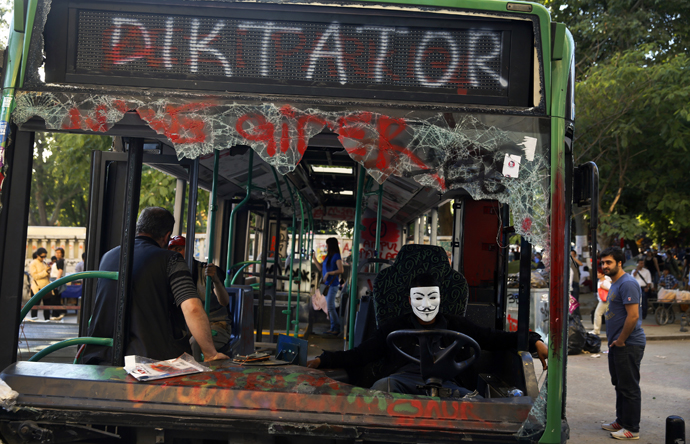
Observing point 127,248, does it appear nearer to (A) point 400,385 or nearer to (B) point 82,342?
(B) point 82,342

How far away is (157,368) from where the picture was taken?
2.84 metres

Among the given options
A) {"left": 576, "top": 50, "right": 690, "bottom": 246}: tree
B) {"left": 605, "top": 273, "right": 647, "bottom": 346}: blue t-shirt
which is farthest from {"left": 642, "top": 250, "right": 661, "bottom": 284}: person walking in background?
{"left": 605, "top": 273, "right": 647, "bottom": 346}: blue t-shirt

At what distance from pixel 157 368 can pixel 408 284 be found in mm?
2266

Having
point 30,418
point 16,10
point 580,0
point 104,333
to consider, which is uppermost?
point 580,0

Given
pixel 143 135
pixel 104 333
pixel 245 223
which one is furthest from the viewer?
pixel 245 223

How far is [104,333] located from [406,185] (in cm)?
417

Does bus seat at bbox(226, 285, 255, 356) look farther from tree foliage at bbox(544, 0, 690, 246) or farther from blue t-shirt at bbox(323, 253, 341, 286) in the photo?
tree foliage at bbox(544, 0, 690, 246)

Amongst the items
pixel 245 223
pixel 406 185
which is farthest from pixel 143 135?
pixel 245 223

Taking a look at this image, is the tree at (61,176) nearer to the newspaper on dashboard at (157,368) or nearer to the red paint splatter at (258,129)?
the newspaper on dashboard at (157,368)

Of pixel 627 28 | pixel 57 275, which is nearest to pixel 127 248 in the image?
pixel 57 275

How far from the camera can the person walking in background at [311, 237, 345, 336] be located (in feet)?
36.3

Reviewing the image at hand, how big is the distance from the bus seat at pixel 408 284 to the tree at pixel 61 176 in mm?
8799

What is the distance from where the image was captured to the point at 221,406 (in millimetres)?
2604

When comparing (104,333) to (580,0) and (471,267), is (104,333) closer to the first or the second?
(471,267)
